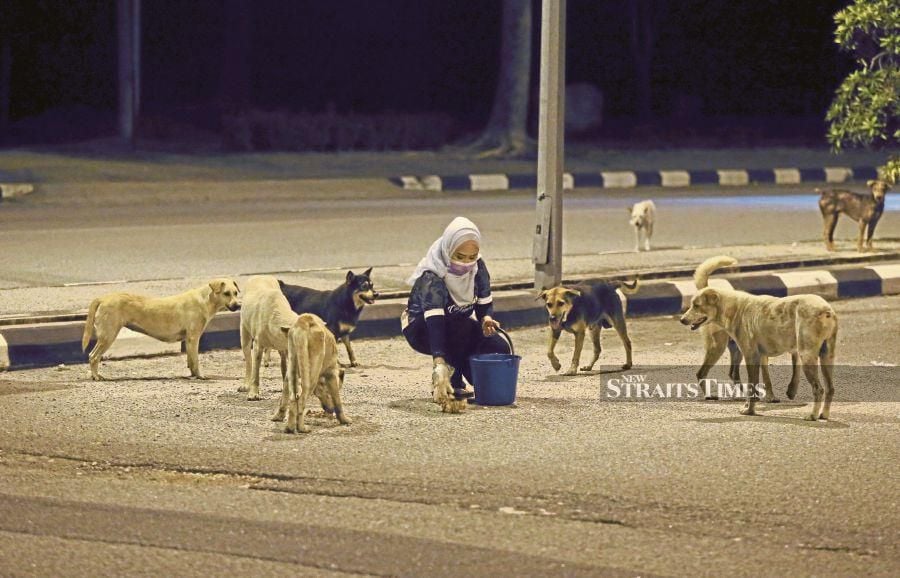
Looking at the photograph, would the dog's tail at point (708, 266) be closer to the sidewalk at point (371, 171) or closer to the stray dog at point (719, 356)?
the stray dog at point (719, 356)

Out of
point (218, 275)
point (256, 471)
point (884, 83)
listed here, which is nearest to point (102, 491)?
point (256, 471)

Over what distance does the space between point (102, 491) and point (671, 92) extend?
21.8 m

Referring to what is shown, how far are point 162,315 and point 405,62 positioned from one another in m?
17.1

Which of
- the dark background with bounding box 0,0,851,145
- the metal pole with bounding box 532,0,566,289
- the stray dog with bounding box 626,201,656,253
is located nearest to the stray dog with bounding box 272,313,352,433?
the metal pole with bounding box 532,0,566,289

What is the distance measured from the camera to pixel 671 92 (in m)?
27.0

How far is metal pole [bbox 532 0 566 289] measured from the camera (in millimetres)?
11148

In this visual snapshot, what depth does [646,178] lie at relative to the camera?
22.0 metres

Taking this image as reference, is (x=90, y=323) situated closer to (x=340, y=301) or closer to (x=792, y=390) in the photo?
(x=340, y=301)

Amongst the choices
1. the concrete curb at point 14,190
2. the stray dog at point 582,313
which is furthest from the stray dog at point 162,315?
the concrete curb at point 14,190

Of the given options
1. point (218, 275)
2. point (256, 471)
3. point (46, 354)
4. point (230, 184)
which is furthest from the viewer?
point (230, 184)

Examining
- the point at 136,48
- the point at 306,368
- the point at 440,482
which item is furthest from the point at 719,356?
the point at 136,48

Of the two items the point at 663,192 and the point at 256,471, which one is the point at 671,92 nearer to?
the point at 663,192

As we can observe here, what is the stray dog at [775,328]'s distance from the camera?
7391mm

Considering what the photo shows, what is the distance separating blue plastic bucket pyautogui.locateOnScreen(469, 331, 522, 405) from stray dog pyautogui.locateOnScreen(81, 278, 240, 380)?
1433 mm
